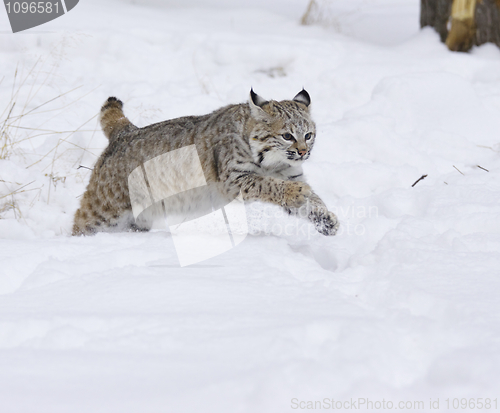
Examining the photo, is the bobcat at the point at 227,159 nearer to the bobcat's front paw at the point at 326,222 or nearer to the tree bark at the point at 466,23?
the bobcat's front paw at the point at 326,222

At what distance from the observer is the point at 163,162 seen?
3928 millimetres

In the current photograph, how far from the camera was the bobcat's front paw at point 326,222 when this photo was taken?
3312 millimetres

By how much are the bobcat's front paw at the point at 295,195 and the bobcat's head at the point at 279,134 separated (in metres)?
0.23

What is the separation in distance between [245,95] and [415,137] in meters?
2.20

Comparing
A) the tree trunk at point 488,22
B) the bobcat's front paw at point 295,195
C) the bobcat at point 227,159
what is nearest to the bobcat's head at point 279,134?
the bobcat at point 227,159

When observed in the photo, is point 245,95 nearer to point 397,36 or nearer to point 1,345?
point 397,36

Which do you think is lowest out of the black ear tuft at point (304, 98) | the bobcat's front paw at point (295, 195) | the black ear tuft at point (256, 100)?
the bobcat's front paw at point (295, 195)

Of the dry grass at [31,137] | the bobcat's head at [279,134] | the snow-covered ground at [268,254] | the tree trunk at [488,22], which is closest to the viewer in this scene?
the snow-covered ground at [268,254]

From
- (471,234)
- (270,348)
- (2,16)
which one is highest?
(2,16)

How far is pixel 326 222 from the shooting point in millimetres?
3322

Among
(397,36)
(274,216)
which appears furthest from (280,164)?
(397,36)

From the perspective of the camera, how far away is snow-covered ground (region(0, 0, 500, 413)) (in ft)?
5.31

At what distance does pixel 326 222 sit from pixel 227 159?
2.82ft

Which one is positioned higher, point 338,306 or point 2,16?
point 2,16
